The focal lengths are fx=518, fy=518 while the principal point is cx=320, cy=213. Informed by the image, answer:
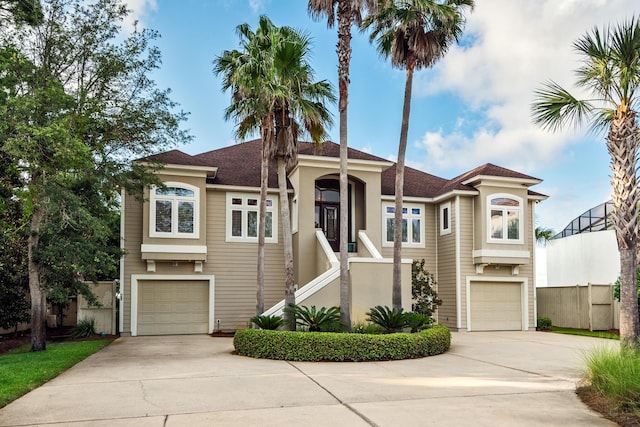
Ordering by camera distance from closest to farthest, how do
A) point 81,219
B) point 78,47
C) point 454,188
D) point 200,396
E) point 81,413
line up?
point 81,413 → point 200,396 → point 81,219 → point 78,47 → point 454,188

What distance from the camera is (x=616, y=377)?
6367mm

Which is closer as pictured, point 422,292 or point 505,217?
point 422,292

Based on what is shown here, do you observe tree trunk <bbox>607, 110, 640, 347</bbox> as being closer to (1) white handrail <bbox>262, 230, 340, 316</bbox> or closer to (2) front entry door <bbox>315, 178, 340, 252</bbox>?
(1) white handrail <bbox>262, 230, 340, 316</bbox>

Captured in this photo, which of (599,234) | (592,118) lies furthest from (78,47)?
(599,234)

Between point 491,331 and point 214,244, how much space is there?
10.9 m

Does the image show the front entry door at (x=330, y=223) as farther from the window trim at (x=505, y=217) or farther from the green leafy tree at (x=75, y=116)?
the green leafy tree at (x=75, y=116)

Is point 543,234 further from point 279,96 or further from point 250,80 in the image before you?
point 250,80

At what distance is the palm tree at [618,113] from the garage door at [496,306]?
36.5 feet

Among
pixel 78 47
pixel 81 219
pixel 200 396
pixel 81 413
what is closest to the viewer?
pixel 81 413

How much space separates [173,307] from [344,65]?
10555mm

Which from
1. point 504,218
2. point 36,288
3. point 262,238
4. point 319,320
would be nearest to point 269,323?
point 319,320

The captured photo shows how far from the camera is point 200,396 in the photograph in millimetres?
7289

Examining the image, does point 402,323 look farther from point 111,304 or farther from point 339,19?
point 111,304

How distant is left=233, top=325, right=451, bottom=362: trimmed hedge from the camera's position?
10.8 metres
